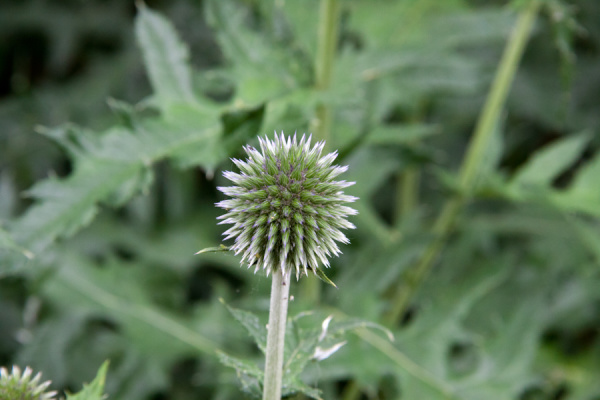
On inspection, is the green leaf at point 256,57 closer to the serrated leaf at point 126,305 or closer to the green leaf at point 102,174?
the green leaf at point 102,174

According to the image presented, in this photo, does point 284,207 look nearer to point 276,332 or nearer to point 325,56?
point 276,332

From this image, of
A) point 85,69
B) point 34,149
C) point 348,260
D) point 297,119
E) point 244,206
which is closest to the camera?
point 244,206

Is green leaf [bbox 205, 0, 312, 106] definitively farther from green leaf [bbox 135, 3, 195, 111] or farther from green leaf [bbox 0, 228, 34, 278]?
green leaf [bbox 0, 228, 34, 278]

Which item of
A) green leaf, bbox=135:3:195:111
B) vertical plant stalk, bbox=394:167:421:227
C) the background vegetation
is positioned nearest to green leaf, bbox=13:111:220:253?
the background vegetation

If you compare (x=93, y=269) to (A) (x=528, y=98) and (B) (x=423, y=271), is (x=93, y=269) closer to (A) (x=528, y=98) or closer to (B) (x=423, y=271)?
(B) (x=423, y=271)

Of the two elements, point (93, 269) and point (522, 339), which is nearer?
point (522, 339)

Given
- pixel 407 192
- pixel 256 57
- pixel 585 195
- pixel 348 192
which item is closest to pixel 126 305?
pixel 348 192

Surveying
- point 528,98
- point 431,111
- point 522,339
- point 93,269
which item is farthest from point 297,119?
point 528,98
